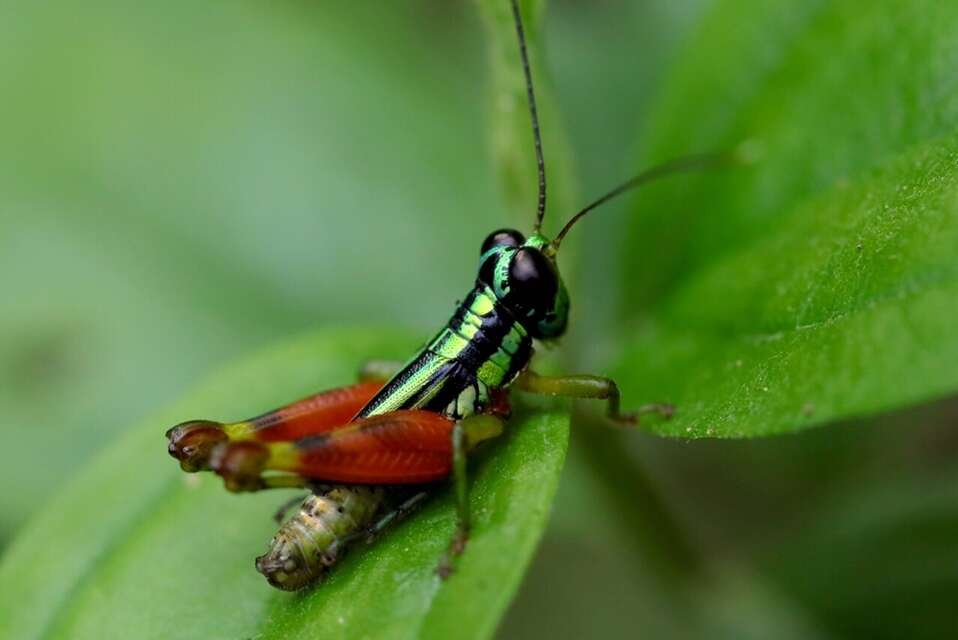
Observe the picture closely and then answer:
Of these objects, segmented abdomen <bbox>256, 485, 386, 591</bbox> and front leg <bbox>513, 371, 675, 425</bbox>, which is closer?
segmented abdomen <bbox>256, 485, 386, 591</bbox>

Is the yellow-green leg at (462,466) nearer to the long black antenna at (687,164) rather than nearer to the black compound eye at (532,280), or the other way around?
the black compound eye at (532,280)

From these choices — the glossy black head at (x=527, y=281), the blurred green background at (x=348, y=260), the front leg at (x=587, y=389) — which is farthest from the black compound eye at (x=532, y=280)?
the blurred green background at (x=348, y=260)

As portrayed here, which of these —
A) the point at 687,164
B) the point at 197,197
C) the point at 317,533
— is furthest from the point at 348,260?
the point at 317,533

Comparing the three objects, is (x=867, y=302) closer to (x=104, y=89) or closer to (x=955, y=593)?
(x=955, y=593)

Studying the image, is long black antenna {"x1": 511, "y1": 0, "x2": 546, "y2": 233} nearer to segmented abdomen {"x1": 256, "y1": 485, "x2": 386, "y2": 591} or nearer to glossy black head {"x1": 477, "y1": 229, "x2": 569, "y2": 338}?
glossy black head {"x1": 477, "y1": 229, "x2": 569, "y2": 338}

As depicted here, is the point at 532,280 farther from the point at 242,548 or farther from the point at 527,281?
the point at 242,548

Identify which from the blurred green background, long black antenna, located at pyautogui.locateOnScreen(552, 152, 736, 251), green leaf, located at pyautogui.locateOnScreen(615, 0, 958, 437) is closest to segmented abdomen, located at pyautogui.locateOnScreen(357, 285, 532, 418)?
green leaf, located at pyautogui.locateOnScreen(615, 0, 958, 437)
